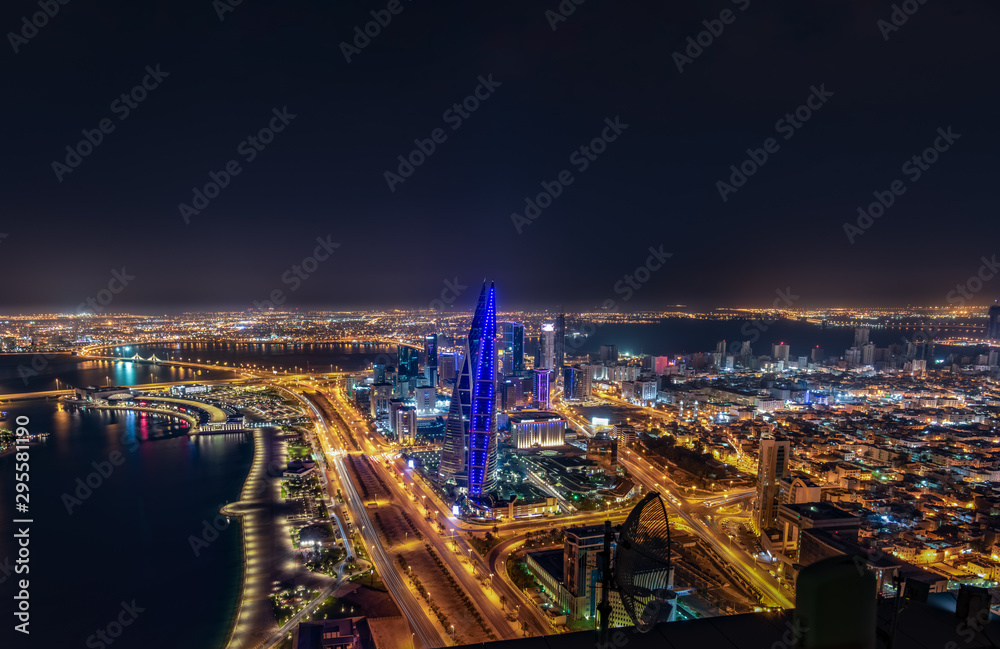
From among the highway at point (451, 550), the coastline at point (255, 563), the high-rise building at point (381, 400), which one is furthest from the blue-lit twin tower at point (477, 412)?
the high-rise building at point (381, 400)

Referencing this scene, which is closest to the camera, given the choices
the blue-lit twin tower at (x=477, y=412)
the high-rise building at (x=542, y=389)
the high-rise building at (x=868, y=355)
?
the blue-lit twin tower at (x=477, y=412)

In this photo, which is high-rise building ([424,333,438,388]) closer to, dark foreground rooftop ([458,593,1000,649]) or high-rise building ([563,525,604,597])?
high-rise building ([563,525,604,597])

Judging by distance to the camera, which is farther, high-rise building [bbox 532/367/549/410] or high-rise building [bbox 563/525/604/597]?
high-rise building [bbox 532/367/549/410]

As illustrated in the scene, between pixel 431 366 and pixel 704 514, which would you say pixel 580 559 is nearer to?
pixel 704 514

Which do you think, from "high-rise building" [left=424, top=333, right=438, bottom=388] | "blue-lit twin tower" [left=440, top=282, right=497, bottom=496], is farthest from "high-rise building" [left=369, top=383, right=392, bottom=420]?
"blue-lit twin tower" [left=440, top=282, right=497, bottom=496]

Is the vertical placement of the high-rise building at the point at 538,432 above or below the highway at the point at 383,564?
above

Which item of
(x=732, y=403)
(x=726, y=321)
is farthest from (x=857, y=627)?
(x=726, y=321)

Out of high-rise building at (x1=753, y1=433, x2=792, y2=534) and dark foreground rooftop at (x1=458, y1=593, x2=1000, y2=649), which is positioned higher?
dark foreground rooftop at (x1=458, y1=593, x2=1000, y2=649)

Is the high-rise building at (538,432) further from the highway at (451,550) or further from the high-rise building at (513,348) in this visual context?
the high-rise building at (513,348)
